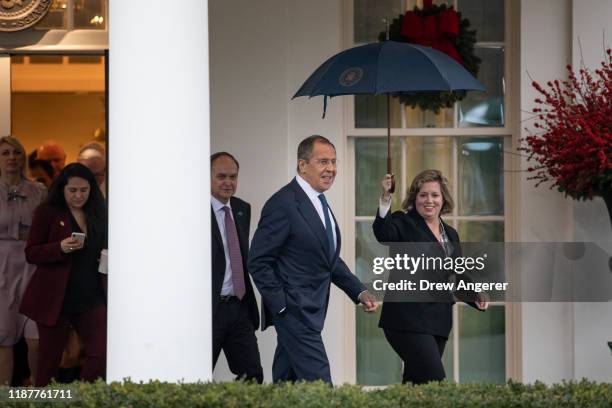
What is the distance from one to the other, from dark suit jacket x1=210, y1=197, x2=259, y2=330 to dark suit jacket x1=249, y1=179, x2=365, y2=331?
29.9 inches

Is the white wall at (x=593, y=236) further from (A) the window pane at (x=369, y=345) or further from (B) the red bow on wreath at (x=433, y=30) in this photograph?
(A) the window pane at (x=369, y=345)

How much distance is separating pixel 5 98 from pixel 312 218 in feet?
12.9

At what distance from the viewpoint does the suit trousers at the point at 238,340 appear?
27.7ft

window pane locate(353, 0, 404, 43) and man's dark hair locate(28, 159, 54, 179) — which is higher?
window pane locate(353, 0, 404, 43)

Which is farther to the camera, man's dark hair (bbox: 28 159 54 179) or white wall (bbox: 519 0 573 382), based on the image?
man's dark hair (bbox: 28 159 54 179)

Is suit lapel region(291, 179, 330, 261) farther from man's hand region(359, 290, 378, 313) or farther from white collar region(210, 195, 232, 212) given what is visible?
white collar region(210, 195, 232, 212)

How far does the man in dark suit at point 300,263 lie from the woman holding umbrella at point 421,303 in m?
0.48

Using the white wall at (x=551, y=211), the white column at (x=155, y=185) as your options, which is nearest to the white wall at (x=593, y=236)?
the white wall at (x=551, y=211)

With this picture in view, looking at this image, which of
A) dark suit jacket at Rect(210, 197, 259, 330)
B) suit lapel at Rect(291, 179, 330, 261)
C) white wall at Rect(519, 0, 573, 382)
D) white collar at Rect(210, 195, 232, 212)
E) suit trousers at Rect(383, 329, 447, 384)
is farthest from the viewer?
white wall at Rect(519, 0, 573, 382)

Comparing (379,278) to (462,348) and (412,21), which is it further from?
(412,21)

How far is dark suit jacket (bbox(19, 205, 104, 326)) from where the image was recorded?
8.99 meters

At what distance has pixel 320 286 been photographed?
304 inches

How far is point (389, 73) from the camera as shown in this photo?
802 centimetres

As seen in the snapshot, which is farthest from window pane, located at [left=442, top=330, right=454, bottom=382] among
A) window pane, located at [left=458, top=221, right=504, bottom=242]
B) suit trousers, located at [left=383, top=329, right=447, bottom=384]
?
suit trousers, located at [left=383, top=329, right=447, bottom=384]
